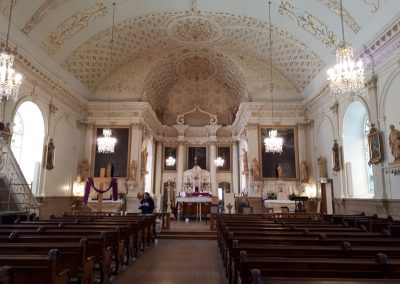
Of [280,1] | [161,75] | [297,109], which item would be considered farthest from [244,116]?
[280,1]

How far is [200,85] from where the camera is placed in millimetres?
22562

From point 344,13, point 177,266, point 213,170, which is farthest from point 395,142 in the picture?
point 213,170

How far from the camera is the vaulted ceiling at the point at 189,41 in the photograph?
38.8 ft

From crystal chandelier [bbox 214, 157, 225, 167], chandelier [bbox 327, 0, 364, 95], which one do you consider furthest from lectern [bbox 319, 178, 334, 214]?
crystal chandelier [bbox 214, 157, 225, 167]

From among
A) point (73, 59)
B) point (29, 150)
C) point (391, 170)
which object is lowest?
point (391, 170)

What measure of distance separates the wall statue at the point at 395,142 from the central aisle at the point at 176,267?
5917mm

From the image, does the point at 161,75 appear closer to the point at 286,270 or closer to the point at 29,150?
the point at 29,150

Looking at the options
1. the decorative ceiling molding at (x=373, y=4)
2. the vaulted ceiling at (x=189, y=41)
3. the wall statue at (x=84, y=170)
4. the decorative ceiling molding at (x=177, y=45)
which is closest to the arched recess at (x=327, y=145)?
the vaulted ceiling at (x=189, y=41)

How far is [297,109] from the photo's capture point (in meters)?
17.9

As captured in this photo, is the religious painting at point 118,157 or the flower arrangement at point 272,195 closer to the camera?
the flower arrangement at point 272,195

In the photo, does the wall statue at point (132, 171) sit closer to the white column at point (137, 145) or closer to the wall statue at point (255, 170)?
the white column at point (137, 145)

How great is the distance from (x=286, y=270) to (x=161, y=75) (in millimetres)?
18442

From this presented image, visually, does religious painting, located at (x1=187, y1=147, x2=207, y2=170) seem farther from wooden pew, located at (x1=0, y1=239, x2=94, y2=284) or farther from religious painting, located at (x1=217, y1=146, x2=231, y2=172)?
wooden pew, located at (x1=0, y1=239, x2=94, y2=284)

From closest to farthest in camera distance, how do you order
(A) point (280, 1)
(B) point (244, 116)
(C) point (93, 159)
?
1. (A) point (280, 1)
2. (C) point (93, 159)
3. (B) point (244, 116)
